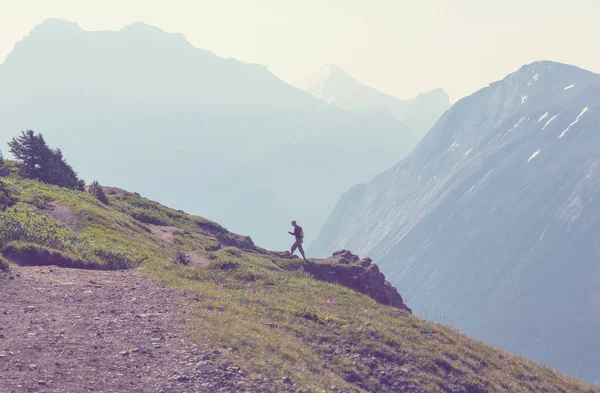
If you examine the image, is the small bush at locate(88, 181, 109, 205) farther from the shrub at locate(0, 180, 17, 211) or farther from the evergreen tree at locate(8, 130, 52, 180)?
the shrub at locate(0, 180, 17, 211)

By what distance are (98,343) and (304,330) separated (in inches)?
269

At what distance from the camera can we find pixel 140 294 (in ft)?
65.2

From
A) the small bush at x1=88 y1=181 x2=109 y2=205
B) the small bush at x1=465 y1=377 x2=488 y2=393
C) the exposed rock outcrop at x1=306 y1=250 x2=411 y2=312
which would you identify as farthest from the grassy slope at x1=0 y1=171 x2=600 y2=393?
the small bush at x1=88 y1=181 x2=109 y2=205

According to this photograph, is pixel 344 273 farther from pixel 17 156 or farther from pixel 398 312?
pixel 17 156

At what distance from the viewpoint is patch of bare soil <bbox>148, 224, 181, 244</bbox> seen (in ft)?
132

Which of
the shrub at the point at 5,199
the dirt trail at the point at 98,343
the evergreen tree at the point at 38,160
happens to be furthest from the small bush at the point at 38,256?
the evergreen tree at the point at 38,160

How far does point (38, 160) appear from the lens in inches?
1863

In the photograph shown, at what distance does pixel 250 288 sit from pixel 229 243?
24.7 meters

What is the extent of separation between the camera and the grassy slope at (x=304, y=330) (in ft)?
52.5

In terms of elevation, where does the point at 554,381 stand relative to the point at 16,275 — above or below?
above

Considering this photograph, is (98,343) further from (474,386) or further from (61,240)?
(61,240)

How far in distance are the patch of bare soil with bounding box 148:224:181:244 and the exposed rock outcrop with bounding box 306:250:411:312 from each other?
10.4 meters

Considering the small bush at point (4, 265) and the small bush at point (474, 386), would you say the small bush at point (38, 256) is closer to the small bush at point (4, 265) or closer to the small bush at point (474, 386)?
the small bush at point (4, 265)

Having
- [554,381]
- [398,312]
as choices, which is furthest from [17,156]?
[554,381]
